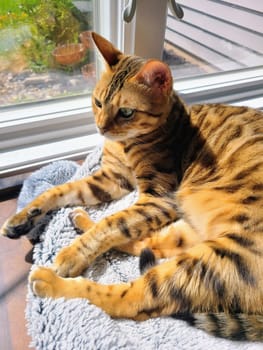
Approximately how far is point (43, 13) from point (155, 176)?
0.66 metres

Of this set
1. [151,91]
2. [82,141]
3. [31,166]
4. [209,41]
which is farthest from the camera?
[209,41]

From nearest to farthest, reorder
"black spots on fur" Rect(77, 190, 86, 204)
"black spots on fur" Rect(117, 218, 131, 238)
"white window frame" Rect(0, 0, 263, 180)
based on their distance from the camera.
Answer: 1. "black spots on fur" Rect(117, 218, 131, 238)
2. "black spots on fur" Rect(77, 190, 86, 204)
3. "white window frame" Rect(0, 0, 263, 180)

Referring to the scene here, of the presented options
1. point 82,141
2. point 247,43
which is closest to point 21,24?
point 82,141

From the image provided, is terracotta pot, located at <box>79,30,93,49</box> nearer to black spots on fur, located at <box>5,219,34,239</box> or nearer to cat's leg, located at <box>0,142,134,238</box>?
cat's leg, located at <box>0,142,134,238</box>

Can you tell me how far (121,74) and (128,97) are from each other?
0.08 metres

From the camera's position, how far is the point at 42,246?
3.29ft

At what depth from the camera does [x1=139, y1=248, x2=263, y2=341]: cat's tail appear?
0.76 metres

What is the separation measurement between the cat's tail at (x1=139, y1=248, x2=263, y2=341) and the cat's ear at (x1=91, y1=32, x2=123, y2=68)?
713 mm

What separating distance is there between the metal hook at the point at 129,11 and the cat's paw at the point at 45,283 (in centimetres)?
80

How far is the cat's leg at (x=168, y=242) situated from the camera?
3.33 feet

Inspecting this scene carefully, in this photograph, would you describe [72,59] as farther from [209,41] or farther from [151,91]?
[209,41]

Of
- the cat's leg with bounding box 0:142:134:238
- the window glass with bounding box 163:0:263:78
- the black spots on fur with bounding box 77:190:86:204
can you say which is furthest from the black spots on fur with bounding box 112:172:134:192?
the window glass with bounding box 163:0:263:78

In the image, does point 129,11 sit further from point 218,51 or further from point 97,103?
point 218,51

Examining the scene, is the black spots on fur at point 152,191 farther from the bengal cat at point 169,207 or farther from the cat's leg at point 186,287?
the cat's leg at point 186,287
